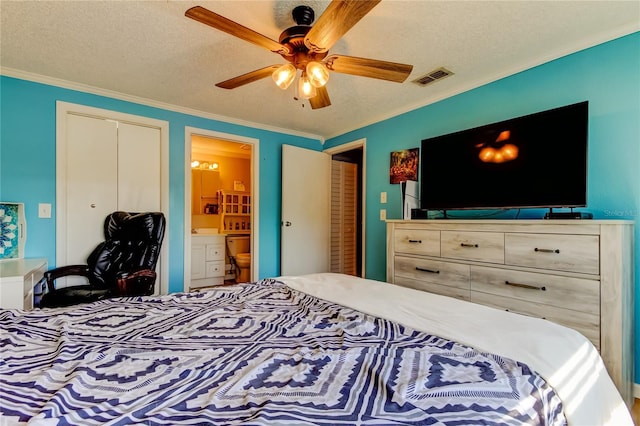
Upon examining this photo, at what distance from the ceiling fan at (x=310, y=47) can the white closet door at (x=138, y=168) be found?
166cm

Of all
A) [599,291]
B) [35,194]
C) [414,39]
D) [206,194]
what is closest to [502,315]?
[599,291]

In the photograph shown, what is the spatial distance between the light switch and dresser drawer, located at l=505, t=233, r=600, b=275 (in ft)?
12.3

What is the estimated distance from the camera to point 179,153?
3361 mm

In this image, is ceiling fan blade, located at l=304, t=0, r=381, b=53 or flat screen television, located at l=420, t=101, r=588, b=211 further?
flat screen television, located at l=420, t=101, r=588, b=211

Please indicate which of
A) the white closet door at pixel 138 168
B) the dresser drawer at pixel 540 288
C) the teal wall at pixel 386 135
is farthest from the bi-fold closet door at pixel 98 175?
the dresser drawer at pixel 540 288

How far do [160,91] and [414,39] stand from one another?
92.7 inches

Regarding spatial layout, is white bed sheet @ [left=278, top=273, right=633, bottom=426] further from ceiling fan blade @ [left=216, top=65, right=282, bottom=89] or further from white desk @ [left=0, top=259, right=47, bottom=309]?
white desk @ [left=0, top=259, right=47, bottom=309]

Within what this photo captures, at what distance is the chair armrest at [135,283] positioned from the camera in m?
2.38

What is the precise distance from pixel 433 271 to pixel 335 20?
1884mm

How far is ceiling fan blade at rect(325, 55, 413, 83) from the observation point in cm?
176

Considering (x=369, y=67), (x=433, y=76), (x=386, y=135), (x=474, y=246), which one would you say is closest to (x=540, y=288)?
(x=474, y=246)

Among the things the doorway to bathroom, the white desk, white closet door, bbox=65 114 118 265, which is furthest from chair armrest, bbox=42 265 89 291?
the doorway to bathroom

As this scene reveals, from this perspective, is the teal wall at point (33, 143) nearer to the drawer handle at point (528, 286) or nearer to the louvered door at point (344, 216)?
the louvered door at point (344, 216)

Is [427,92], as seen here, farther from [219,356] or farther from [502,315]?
[219,356]
